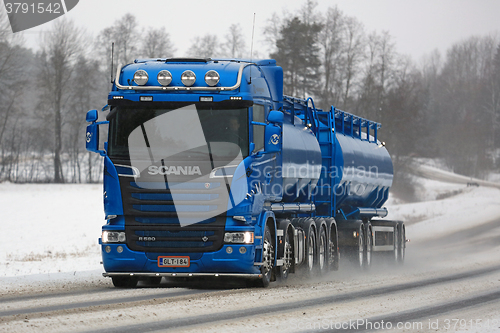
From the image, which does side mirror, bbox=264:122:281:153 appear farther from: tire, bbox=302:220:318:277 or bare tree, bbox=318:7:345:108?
bare tree, bbox=318:7:345:108

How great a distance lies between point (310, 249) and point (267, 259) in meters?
2.97

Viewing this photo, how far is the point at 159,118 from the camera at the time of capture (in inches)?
464

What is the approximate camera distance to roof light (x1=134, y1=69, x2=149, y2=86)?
471 inches

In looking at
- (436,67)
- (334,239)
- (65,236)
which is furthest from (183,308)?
(436,67)

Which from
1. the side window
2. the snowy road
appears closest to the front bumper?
the snowy road

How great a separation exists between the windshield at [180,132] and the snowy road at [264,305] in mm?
2259

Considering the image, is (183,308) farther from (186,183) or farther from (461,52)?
(461,52)

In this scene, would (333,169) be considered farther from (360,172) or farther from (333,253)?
(360,172)

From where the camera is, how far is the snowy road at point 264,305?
830 cm

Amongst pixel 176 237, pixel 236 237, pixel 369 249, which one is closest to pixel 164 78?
A: pixel 176 237

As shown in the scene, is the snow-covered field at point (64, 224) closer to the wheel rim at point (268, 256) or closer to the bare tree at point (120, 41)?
the wheel rim at point (268, 256)

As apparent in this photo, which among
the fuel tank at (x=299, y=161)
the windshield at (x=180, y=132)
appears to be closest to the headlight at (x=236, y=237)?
the windshield at (x=180, y=132)

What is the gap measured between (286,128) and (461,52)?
105 m

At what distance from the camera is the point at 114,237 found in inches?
463
